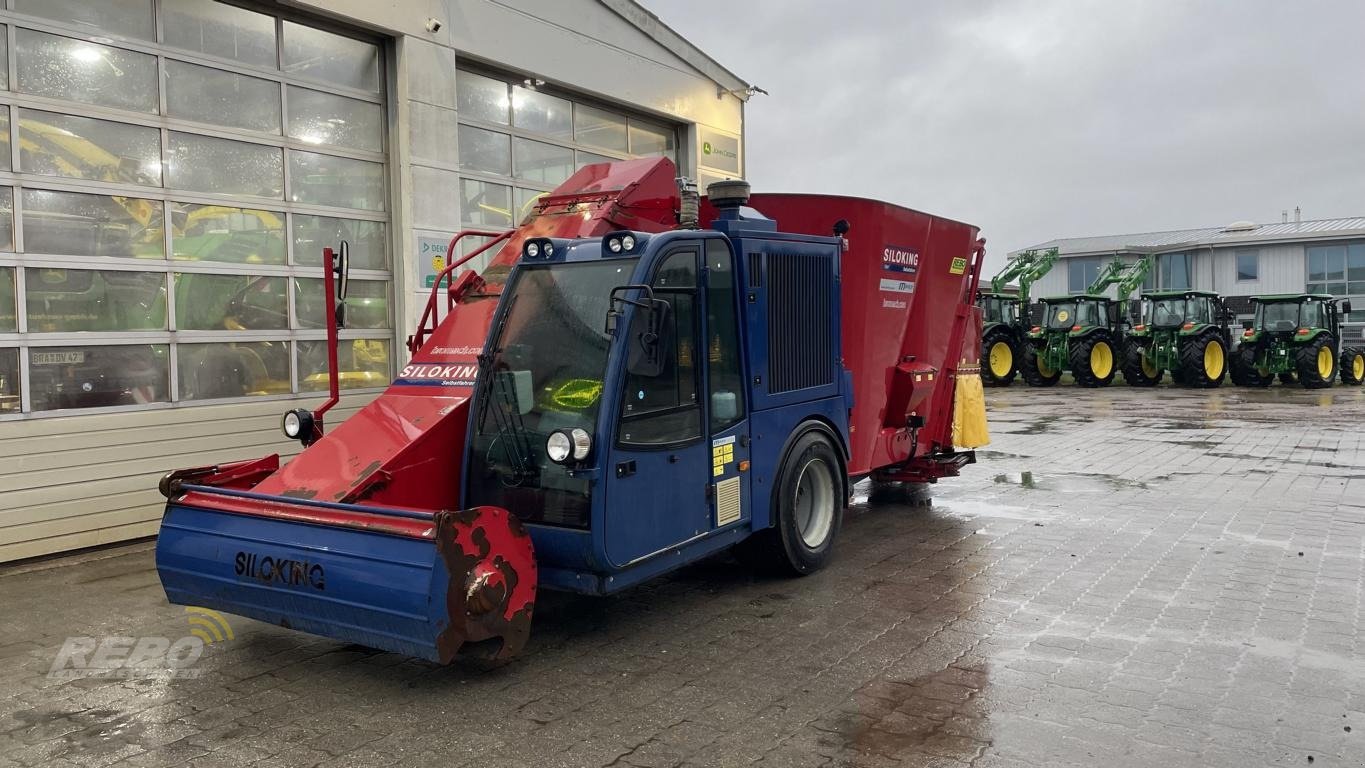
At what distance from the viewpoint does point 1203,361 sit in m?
23.4

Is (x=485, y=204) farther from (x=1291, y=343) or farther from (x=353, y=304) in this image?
(x=1291, y=343)

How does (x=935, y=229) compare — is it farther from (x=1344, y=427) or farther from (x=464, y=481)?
(x=1344, y=427)

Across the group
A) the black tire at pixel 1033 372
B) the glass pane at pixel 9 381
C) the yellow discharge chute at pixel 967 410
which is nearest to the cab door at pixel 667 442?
the yellow discharge chute at pixel 967 410

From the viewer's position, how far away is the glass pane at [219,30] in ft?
25.1

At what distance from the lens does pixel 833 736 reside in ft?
12.3

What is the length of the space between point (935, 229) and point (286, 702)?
19.0 ft

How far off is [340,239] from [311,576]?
209 inches

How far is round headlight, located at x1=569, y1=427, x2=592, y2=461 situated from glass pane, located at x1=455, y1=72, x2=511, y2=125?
6306 millimetres

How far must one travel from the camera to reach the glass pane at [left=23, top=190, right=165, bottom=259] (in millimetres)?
6902

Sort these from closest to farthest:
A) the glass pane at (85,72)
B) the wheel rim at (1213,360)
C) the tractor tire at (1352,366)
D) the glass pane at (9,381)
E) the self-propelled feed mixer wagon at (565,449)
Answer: the self-propelled feed mixer wagon at (565,449)
the glass pane at (9,381)
the glass pane at (85,72)
the wheel rim at (1213,360)
the tractor tire at (1352,366)

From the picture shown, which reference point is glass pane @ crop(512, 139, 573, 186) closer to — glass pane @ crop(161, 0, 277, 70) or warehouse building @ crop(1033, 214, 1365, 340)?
glass pane @ crop(161, 0, 277, 70)

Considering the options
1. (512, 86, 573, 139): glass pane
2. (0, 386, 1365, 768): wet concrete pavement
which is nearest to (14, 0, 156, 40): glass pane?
(512, 86, 573, 139): glass pane

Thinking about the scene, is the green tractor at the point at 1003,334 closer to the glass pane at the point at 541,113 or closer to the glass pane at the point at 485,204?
the glass pane at the point at 541,113

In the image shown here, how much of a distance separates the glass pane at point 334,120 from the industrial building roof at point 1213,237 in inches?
1439
